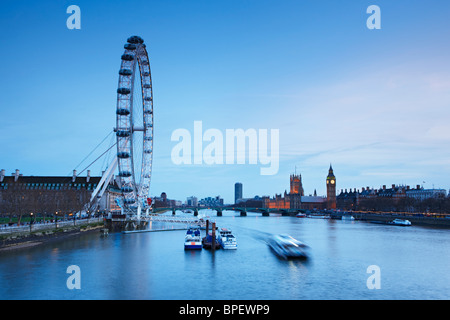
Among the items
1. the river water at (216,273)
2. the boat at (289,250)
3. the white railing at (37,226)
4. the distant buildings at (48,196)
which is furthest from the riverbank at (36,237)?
the boat at (289,250)

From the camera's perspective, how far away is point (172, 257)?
128ft

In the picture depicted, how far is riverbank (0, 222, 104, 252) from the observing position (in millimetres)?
40250

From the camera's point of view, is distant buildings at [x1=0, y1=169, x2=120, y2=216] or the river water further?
distant buildings at [x1=0, y1=169, x2=120, y2=216]

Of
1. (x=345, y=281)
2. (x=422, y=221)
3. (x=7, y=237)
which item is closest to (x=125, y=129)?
(x=7, y=237)

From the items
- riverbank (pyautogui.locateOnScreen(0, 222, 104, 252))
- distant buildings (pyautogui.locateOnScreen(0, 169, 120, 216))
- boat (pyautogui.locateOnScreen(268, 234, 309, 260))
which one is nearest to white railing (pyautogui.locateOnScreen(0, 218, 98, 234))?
riverbank (pyautogui.locateOnScreen(0, 222, 104, 252))

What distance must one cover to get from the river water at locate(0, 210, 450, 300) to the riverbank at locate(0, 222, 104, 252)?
177 centimetres

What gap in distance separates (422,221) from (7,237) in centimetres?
8482

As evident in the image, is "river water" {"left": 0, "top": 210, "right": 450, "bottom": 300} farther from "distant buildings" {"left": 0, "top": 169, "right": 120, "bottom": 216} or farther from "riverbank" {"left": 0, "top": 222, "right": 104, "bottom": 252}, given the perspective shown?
"distant buildings" {"left": 0, "top": 169, "right": 120, "bottom": 216}

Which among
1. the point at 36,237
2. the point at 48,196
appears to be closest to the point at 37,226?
the point at 36,237

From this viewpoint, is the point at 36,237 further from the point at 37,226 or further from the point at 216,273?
the point at 216,273

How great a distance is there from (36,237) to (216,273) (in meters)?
26.4

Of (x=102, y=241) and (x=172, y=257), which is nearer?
(x=172, y=257)

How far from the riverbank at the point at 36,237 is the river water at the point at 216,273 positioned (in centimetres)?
177
